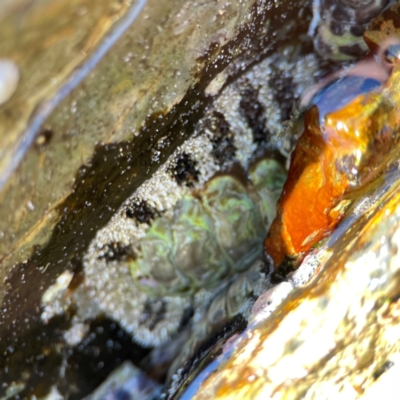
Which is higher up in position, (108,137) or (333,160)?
(108,137)

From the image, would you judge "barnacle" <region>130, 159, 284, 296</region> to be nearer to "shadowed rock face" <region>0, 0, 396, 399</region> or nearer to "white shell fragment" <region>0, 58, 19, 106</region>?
"shadowed rock face" <region>0, 0, 396, 399</region>

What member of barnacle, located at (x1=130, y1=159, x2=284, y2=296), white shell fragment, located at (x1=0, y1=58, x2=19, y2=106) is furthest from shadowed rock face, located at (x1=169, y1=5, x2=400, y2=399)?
white shell fragment, located at (x1=0, y1=58, x2=19, y2=106)

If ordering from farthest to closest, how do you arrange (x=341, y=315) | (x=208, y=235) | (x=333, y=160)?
(x=208, y=235) < (x=333, y=160) < (x=341, y=315)

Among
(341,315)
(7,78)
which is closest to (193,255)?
(341,315)

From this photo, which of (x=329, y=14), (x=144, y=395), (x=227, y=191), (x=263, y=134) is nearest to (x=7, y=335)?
(x=144, y=395)

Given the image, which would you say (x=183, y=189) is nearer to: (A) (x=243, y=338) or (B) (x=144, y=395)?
(A) (x=243, y=338)

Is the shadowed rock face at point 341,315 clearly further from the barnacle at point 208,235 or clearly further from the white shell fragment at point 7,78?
the white shell fragment at point 7,78

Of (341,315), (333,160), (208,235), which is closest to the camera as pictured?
(341,315)

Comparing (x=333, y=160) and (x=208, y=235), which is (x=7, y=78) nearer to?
(x=333, y=160)
